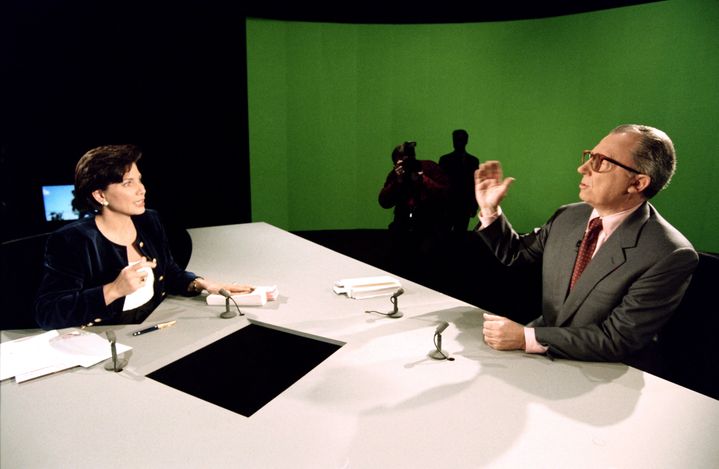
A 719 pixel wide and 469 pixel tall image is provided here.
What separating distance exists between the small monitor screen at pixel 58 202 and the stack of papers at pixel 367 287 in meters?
3.15

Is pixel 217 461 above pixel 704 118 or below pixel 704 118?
below

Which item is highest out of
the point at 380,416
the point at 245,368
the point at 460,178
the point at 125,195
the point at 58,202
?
the point at 125,195

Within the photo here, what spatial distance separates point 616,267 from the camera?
1651 mm

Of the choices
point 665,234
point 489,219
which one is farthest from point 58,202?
point 665,234

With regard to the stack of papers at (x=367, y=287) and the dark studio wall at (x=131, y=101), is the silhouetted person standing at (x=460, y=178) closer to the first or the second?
the stack of papers at (x=367, y=287)

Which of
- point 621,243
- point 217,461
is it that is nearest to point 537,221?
point 621,243

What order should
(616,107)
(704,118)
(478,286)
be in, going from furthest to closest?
(616,107), (704,118), (478,286)

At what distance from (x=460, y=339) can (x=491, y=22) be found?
5.91m

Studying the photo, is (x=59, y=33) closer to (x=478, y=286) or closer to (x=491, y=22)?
(x=478, y=286)

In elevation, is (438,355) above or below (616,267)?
below

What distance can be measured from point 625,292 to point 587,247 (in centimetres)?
26

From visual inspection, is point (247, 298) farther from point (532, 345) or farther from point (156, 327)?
point (532, 345)

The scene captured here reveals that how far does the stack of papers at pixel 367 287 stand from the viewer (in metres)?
2.17

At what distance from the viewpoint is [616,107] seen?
577 cm
